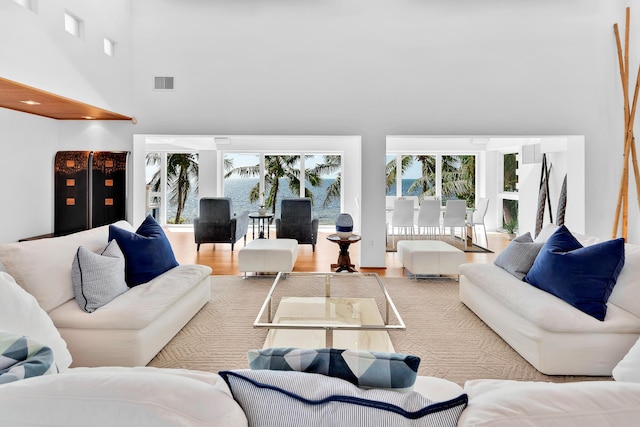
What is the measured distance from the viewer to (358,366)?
1046 millimetres

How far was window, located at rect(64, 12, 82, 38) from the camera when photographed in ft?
Result: 13.6

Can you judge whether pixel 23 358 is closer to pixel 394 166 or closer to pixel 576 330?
pixel 576 330

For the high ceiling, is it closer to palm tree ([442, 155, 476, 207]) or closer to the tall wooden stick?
the tall wooden stick

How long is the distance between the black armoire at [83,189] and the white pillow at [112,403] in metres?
5.16

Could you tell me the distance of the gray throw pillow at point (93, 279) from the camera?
2.61m

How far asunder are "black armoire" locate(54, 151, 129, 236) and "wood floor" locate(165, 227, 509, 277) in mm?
1433

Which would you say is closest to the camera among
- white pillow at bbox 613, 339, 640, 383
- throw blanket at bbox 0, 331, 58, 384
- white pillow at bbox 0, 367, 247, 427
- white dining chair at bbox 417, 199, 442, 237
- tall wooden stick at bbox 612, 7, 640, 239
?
white pillow at bbox 0, 367, 247, 427

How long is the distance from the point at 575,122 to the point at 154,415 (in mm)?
6510

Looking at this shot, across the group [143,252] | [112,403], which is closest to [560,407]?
[112,403]

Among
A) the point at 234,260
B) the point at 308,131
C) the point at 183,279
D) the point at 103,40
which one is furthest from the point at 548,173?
the point at 103,40

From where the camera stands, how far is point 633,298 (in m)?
2.55

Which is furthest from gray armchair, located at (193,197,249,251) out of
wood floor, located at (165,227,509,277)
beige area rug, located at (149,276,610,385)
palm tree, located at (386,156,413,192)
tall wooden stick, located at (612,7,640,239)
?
tall wooden stick, located at (612,7,640,239)

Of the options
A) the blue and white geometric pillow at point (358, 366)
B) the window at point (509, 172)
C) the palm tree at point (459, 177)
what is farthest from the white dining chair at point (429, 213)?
the blue and white geometric pillow at point (358, 366)

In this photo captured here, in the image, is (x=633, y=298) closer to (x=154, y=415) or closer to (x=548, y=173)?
(x=154, y=415)
